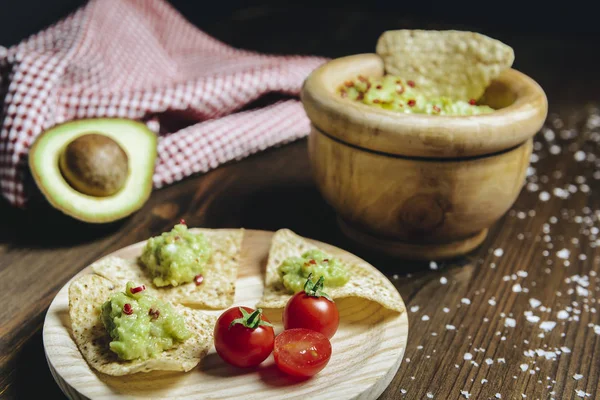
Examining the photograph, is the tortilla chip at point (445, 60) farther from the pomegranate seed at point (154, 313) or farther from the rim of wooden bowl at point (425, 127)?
the pomegranate seed at point (154, 313)

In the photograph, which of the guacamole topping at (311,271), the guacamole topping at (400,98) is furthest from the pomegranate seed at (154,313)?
the guacamole topping at (400,98)

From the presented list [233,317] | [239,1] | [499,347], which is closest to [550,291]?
[499,347]

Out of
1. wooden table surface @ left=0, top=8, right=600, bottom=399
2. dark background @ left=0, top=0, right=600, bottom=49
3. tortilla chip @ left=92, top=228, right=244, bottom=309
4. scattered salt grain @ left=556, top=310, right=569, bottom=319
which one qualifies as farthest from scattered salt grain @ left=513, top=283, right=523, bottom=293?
dark background @ left=0, top=0, right=600, bottom=49

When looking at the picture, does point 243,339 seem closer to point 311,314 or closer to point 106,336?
point 311,314

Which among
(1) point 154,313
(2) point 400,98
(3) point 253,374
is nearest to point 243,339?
(3) point 253,374

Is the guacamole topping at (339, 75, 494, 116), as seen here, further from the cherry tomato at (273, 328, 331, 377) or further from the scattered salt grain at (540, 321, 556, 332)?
the cherry tomato at (273, 328, 331, 377)

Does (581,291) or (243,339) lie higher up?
(243,339)
